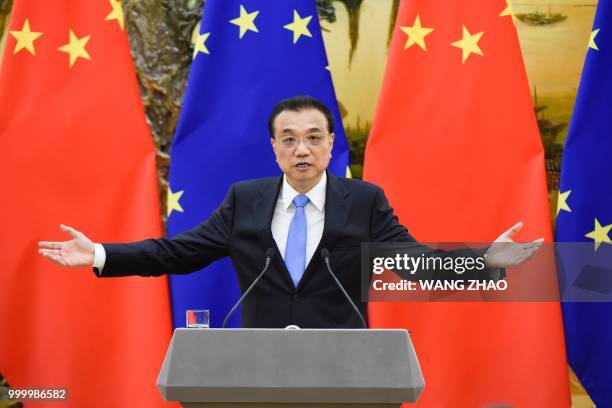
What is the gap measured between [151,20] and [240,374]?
2.90 m

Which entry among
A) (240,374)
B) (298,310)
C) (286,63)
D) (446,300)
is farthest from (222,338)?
(286,63)

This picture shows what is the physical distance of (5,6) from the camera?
13.5ft

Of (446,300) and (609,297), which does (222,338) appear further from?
(609,297)

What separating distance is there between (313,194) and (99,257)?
2.35 feet

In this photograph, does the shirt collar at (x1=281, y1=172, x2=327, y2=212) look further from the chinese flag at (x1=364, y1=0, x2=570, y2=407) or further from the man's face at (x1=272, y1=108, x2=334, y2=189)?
the chinese flag at (x1=364, y1=0, x2=570, y2=407)

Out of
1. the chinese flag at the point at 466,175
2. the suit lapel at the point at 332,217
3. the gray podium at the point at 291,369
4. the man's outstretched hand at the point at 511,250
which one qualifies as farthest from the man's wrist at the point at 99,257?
the chinese flag at the point at 466,175

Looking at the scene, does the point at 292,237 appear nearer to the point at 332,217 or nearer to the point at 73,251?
the point at 332,217

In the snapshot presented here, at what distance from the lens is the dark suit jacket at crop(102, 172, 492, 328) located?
245 centimetres

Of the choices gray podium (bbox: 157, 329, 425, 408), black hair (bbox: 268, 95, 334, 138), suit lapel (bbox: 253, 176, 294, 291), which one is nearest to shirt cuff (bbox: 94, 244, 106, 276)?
suit lapel (bbox: 253, 176, 294, 291)

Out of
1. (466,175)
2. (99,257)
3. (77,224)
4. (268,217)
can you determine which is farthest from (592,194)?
(77,224)

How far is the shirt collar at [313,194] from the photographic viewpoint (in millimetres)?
2598

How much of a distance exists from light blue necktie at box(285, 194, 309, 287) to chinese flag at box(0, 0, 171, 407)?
1.01 meters

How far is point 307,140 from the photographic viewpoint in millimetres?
2559

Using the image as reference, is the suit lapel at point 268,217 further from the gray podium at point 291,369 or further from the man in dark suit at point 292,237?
the gray podium at point 291,369
